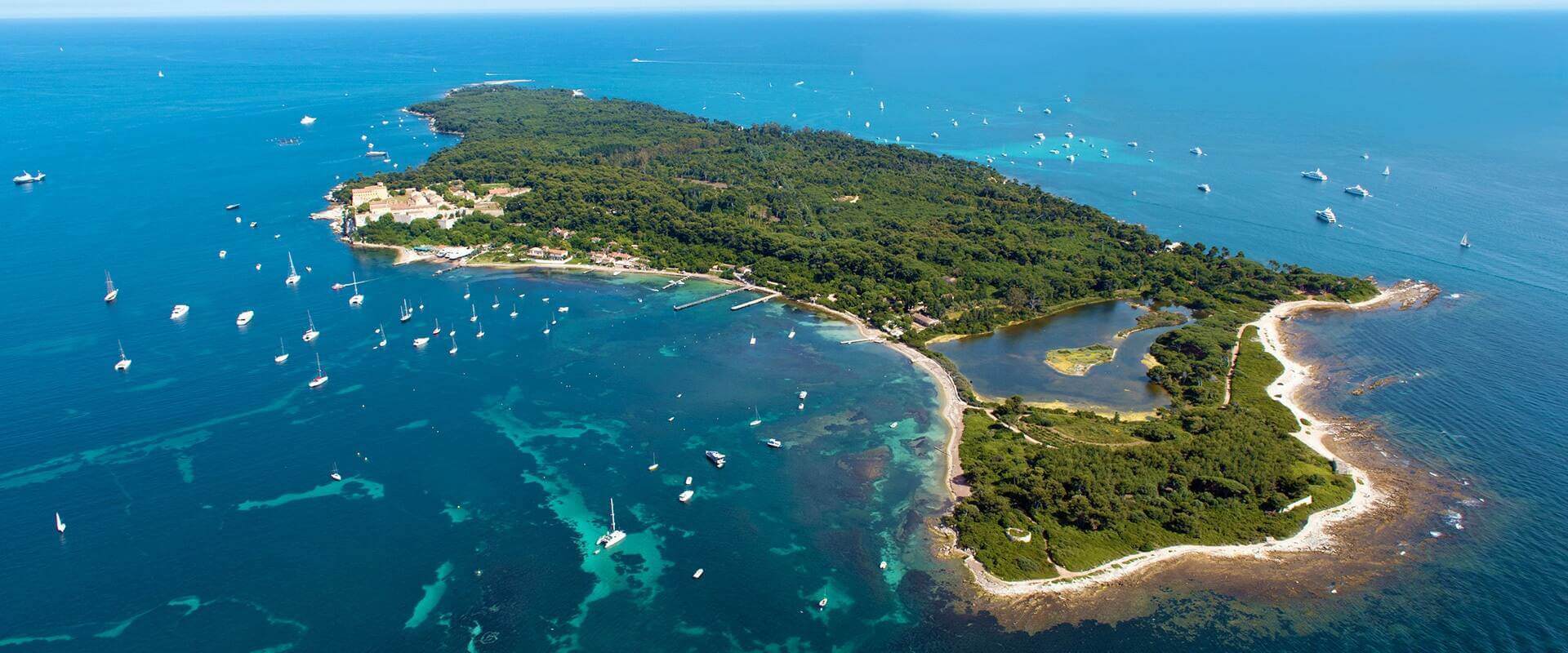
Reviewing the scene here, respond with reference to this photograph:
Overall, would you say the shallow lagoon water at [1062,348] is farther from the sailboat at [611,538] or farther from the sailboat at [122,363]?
the sailboat at [122,363]

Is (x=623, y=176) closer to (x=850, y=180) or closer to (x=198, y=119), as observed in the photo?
(x=850, y=180)

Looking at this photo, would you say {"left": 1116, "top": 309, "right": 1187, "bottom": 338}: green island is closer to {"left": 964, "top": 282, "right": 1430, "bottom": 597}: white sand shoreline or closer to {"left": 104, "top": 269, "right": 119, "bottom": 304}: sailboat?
{"left": 964, "top": 282, "right": 1430, "bottom": 597}: white sand shoreline

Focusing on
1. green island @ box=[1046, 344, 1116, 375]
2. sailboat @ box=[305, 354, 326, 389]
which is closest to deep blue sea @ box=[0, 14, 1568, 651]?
sailboat @ box=[305, 354, 326, 389]

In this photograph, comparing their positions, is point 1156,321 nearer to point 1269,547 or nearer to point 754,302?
point 1269,547

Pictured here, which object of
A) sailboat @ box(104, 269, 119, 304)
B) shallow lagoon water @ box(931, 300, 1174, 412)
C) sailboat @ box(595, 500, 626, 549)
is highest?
sailboat @ box(104, 269, 119, 304)

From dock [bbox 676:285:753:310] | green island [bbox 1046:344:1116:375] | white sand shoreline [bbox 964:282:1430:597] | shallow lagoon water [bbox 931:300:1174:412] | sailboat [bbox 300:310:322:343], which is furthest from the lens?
dock [bbox 676:285:753:310]

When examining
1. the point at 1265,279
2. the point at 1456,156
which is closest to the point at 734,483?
the point at 1265,279

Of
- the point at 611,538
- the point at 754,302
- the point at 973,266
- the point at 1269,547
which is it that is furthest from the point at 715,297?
the point at 1269,547
